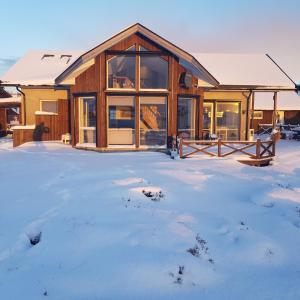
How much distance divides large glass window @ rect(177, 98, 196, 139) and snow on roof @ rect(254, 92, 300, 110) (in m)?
18.3

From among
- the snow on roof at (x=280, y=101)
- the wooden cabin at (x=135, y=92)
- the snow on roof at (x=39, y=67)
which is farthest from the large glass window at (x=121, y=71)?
the snow on roof at (x=280, y=101)

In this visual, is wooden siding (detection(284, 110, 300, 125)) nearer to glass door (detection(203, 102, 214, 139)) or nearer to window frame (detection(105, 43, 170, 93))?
glass door (detection(203, 102, 214, 139))

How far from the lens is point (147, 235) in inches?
248

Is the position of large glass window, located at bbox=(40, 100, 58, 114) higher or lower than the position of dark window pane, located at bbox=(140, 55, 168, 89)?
lower

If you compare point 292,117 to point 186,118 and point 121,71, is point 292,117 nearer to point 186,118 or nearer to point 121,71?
point 186,118

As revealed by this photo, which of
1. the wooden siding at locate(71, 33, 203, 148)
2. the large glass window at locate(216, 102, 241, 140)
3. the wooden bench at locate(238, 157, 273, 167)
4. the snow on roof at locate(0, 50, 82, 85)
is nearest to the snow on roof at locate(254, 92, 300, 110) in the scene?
the large glass window at locate(216, 102, 241, 140)

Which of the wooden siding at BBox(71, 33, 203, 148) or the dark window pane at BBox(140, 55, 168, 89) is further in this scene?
the dark window pane at BBox(140, 55, 168, 89)

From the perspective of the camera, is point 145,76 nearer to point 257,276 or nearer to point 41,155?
point 41,155

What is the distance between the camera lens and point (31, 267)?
5.39 meters

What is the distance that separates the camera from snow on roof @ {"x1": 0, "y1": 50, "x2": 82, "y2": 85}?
2017 centimetres

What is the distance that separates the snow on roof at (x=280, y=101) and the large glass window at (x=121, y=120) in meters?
20.8

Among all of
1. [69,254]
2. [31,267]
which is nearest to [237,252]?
[69,254]

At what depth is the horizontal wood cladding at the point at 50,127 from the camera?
768 inches

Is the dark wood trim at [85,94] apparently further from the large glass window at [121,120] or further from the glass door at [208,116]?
the glass door at [208,116]
